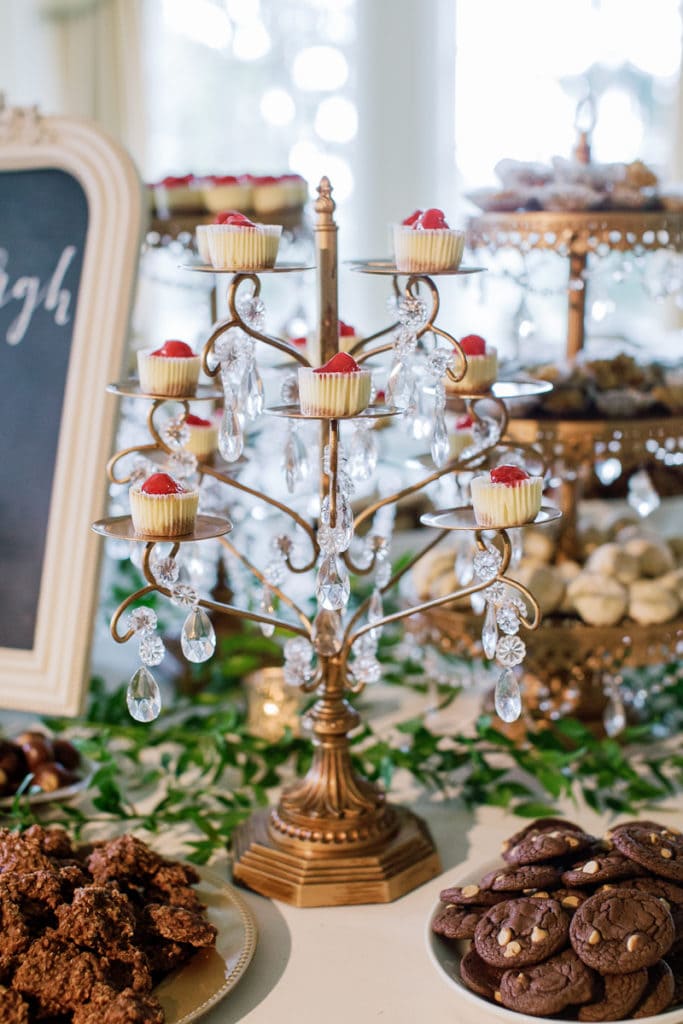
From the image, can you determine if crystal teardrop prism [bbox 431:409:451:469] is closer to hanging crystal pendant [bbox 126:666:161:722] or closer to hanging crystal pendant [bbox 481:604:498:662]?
hanging crystal pendant [bbox 481:604:498:662]

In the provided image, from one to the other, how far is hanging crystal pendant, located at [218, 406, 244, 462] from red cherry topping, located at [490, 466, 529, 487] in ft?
0.63

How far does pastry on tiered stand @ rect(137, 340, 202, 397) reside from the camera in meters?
1.01

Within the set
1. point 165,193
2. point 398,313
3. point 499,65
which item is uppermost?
point 499,65

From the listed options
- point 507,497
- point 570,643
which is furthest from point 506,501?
point 570,643

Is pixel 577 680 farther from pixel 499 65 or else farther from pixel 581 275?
pixel 499 65

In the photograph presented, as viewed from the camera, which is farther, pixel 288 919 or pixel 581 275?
pixel 581 275

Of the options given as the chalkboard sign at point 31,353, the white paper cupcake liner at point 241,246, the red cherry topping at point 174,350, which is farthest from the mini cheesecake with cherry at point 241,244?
the chalkboard sign at point 31,353

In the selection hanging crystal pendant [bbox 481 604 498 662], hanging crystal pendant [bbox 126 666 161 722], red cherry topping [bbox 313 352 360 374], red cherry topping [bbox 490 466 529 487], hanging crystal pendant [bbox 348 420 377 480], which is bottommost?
hanging crystal pendant [bbox 126 666 161 722]

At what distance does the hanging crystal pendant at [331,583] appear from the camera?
910mm

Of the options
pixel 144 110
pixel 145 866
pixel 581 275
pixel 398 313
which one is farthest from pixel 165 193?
pixel 144 110

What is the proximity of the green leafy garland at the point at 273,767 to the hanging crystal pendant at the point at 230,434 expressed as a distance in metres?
0.38

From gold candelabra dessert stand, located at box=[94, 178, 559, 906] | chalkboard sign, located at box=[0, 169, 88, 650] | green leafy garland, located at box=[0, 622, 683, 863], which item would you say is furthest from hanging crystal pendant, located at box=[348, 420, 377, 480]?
chalkboard sign, located at box=[0, 169, 88, 650]

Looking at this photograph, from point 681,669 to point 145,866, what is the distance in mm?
840

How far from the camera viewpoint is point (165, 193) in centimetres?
169
